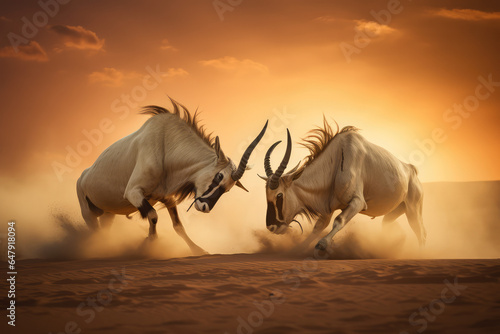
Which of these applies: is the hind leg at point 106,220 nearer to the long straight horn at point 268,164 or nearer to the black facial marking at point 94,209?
the black facial marking at point 94,209

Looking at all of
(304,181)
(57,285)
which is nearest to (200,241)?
(304,181)

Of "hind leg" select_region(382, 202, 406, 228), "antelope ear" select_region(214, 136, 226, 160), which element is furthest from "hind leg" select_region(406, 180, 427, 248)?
"antelope ear" select_region(214, 136, 226, 160)

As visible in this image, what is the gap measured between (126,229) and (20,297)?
6.28 meters

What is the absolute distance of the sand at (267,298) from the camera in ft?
13.9

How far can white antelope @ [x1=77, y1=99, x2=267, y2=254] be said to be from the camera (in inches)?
368

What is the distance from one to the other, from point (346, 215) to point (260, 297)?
4.39m

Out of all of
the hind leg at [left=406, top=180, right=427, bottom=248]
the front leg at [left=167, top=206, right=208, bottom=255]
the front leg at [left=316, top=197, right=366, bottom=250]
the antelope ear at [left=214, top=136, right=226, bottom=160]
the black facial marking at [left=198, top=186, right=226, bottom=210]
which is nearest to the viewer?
the front leg at [left=316, top=197, right=366, bottom=250]

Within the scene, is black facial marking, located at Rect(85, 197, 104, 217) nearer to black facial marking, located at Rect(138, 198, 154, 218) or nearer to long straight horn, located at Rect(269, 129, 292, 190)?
black facial marking, located at Rect(138, 198, 154, 218)

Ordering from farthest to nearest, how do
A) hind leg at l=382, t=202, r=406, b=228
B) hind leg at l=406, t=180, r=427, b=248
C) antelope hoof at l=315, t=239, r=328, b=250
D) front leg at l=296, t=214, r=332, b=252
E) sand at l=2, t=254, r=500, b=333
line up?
hind leg at l=382, t=202, r=406, b=228
hind leg at l=406, t=180, r=427, b=248
front leg at l=296, t=214, r=332, b=252
antelope hoof at l=315, t=239, r=328, b=250
sand at l=2, t=254, r=500, b=333

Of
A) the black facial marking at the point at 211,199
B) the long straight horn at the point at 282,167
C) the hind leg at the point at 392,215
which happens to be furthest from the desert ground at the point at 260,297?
the hind leg at the point at 392,215

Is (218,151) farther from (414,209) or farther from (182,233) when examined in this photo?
(414,209)

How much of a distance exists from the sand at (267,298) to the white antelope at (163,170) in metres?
2.52

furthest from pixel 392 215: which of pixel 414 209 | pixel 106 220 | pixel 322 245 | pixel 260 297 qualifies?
pixel 260 297

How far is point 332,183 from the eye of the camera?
9844mm
